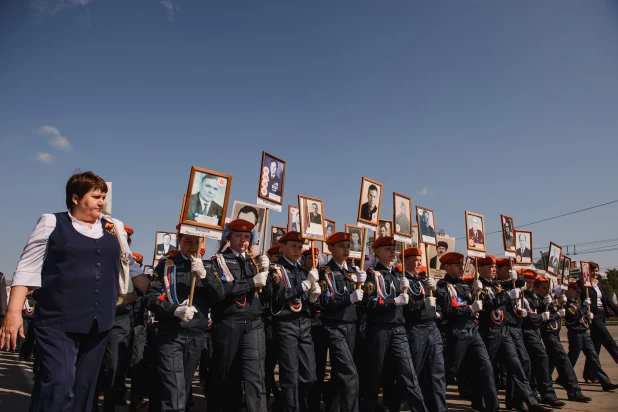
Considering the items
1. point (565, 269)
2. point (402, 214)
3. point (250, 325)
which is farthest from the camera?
point (565, 269)

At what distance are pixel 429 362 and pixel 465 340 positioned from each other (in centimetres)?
88

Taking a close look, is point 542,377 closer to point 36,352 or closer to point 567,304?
point 567,304

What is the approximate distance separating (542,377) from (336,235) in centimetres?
481

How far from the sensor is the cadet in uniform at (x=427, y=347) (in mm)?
6312

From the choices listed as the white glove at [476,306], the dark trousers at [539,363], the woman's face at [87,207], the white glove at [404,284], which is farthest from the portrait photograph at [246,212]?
the woman's face at [87,207]

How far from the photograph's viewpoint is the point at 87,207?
3.64m

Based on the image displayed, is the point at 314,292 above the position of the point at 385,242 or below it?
below

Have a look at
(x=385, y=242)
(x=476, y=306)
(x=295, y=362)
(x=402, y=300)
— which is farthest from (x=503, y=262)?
(x=295, y=362)

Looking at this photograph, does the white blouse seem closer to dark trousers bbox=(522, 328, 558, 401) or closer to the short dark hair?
the short dark hair

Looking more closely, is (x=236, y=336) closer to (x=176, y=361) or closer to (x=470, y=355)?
(x=176, y=361)

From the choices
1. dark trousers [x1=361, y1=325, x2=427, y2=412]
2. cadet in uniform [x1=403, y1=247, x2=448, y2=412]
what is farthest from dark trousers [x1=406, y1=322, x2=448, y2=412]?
dark trousers [x1=361, y1=325, x2=427, y2=412]

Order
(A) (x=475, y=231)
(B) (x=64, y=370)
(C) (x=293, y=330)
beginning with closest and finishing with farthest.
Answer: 1. (B) (x=64, y=370)
2. (C) (x=293, y=330)
3. (A) (x=475, y=231)

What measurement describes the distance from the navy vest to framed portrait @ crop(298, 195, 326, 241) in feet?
13.2

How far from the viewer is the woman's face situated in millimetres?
3625
